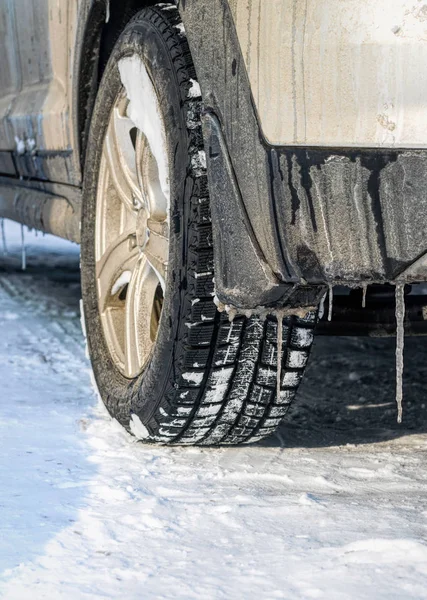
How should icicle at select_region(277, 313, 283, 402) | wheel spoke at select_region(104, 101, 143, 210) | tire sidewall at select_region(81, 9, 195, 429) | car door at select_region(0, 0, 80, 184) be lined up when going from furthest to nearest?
1. car door at select_region(0, 0, 80, 184)
2. wheel spoke at select_region(104, 101, 143, 210)
3. tire sidewall at select_region(81, 9, 195, 429)
4. icicle at select_region(277, 313, 283, 402)

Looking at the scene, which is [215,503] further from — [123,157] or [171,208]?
[123,157]

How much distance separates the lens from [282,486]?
2322 millimetres

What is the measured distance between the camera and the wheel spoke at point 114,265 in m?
2.74

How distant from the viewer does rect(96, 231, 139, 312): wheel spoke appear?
2.74 m

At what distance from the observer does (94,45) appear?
287 cm

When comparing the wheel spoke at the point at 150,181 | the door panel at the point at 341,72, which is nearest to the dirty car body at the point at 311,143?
the door panel at the point at 341,72

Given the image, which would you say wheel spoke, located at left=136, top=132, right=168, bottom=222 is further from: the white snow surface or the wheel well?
the wheel well

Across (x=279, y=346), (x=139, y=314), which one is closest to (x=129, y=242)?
(x=139, y=314)

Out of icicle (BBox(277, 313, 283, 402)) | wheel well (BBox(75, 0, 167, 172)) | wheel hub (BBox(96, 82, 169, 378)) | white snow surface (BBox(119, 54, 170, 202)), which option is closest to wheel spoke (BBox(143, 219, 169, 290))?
wheel hub (BBox(96, 82, 169, 378))

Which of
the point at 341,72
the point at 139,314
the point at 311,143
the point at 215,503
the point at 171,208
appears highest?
the point at 341,72

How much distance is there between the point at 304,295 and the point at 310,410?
3.56 feet

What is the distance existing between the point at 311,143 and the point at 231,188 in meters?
0.20

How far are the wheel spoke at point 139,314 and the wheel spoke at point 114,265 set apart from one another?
0.06 m

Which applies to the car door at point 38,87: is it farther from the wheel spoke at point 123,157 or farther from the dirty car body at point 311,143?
the dirty car body at point 311,143
